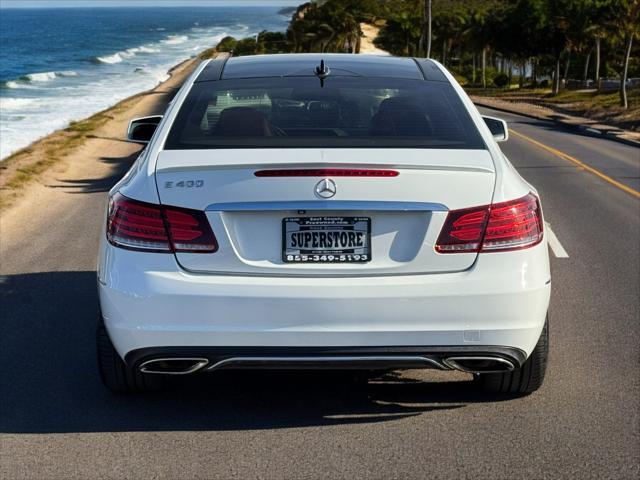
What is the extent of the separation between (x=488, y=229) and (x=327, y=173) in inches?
28.9

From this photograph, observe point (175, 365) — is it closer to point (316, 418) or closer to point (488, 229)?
point (316, 418)

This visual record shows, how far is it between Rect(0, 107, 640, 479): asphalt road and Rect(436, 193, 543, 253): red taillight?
93 centimetres

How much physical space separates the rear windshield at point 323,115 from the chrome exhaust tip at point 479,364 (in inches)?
37.9

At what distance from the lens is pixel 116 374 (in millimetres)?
4867

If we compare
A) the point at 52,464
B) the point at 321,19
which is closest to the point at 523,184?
the point at 52,464

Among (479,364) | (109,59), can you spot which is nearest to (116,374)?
(479,364)

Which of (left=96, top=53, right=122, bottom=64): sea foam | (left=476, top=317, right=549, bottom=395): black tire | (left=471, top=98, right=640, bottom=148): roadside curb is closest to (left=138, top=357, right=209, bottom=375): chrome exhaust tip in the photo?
(left=476, top=317, right=549, bottom=395): black tire

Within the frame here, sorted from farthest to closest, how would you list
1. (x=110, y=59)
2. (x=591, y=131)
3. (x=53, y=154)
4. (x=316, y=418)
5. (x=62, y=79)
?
(x=110, y=59), (x=62, y=79), (x=591, y=131), (x=53, y=154), (x=316, y=418)

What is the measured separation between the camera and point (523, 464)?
14.0 feet

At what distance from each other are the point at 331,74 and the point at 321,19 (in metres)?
79.6

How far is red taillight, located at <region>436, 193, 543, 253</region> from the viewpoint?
4.21 meters

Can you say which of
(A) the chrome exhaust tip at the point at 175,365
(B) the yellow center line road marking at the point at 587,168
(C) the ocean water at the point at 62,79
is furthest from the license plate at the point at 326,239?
(C) the ocean water at the point at 62,79

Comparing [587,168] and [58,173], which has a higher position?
[58,173]

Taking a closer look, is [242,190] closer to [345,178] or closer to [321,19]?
[345,178]
